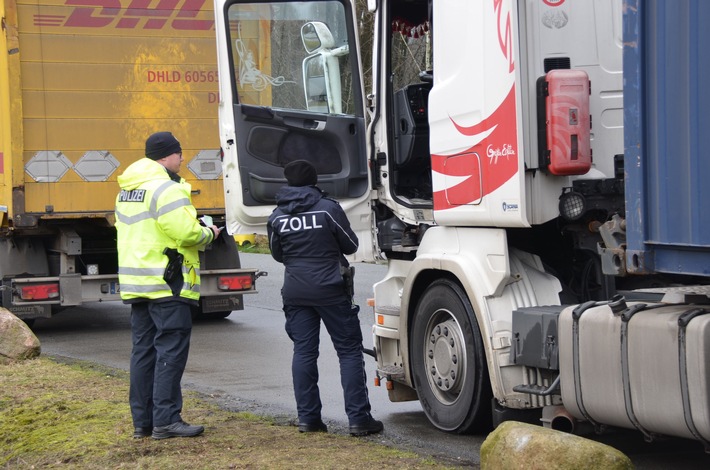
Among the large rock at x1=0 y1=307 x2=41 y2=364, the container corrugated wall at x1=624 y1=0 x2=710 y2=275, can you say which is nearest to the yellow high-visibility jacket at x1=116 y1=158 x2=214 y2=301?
the container corrugated wall at x1=624 y1=0 x2=710 y2=275

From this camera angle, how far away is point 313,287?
691 cm

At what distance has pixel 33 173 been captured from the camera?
12.1m

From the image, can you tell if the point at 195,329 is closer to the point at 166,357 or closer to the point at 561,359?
the point at 166,357

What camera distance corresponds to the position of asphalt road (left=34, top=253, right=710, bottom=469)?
6509mm

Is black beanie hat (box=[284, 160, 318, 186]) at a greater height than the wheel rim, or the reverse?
black beanie hat (box=[284, 160, 318, 186])

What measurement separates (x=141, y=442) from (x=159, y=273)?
97 centimetres

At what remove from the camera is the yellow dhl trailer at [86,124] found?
1199cm

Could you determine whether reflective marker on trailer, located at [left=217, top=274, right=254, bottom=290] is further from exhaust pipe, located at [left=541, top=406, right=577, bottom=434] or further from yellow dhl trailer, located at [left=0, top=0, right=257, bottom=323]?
exhaust pipe, located at [left=541, top=406, right=577, bottom=434]

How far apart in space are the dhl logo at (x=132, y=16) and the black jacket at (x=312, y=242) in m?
5.99

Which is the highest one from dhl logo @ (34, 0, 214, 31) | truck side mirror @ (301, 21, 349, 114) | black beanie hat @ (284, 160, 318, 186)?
dhl logo @ (34, 0, 214, 31)

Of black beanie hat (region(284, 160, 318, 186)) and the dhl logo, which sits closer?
black beanie hat (region(284, 160, 318, 186))

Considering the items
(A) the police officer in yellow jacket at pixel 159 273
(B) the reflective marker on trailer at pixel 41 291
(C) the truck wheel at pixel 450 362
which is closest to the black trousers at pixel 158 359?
(A) the police officer in yellow jacket at pixel 159 273

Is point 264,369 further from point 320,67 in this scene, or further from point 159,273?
point 159,273

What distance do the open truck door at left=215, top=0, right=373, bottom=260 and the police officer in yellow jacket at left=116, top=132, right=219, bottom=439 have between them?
88cm
